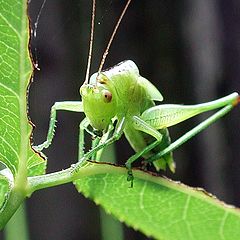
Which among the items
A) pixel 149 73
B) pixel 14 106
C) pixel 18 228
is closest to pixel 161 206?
pixel 14 106

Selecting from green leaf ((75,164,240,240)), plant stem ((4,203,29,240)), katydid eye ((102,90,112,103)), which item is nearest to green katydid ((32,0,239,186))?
katydid eye ((102,90,112,103))

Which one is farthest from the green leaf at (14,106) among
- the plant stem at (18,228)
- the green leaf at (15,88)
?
the plant stem at (18,228)

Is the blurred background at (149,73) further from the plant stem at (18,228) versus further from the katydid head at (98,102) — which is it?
the katydid head at (98,102)

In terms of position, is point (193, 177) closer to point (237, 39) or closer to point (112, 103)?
point (237, 39)

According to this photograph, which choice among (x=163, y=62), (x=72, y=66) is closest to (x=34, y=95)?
(x=72, y=66)

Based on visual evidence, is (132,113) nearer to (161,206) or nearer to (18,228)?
(161,206)

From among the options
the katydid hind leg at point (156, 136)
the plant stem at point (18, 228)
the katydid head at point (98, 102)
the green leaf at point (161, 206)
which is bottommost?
the plant stem at point (18, 228)

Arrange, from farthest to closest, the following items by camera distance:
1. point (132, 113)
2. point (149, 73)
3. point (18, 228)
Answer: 1. point (149, 73)
2. point (18, 228)
3. point (132, 113)
